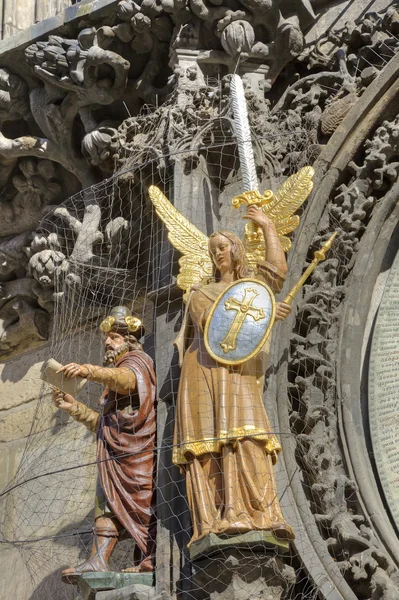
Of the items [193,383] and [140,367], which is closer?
[193,383]

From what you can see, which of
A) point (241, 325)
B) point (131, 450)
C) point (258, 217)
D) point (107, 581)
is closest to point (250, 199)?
point (258, 217)

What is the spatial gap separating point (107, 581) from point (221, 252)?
4.82 feet

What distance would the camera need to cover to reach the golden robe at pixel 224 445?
5465 millimetres

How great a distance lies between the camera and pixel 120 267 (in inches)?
275

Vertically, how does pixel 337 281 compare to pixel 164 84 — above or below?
below

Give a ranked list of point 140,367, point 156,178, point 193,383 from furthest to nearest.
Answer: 1. point 156,178
2. point 140,367
3. point 193,383

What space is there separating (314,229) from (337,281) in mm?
272

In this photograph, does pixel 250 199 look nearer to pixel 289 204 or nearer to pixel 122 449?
pixel 289 204

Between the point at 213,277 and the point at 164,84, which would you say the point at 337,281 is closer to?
the point at 213,277

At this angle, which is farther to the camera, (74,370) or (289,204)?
(289,204)

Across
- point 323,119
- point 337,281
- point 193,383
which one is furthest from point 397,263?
point 193,383

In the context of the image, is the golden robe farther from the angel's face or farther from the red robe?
the red robe

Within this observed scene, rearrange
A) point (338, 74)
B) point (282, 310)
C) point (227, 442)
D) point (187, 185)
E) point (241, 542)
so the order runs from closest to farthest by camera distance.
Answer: point (241, 542), point (227, 442), point (282, 310), point (187, 185), point (338, 74)

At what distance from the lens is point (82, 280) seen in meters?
7.04
